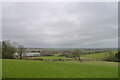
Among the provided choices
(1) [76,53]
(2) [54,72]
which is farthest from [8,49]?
(2) [54,72]

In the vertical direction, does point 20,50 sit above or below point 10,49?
below

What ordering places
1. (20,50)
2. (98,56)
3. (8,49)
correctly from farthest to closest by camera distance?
1. (20,50)
2. (98,56)
3. (8,49)

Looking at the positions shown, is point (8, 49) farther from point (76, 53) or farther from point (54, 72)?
point (54, 72)

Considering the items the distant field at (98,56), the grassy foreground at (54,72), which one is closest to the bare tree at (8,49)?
the grassy foreground at (54,72)

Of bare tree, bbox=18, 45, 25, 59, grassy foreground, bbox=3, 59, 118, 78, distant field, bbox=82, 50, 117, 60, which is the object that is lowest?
distant field, bbox=82, 50, 117, 60

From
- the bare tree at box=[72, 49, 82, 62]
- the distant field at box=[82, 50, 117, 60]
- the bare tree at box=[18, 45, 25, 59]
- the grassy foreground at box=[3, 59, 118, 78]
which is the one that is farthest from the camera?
the bare tree at box=[18, 45, 25, 59]

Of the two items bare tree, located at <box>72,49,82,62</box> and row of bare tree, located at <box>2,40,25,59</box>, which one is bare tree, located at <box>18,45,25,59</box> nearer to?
row of bare tree, located at <box>2,40,25,59</box>

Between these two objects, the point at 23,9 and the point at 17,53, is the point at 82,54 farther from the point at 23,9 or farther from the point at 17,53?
the point at 23,9

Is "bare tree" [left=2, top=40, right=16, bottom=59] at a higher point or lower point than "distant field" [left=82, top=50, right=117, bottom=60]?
higher

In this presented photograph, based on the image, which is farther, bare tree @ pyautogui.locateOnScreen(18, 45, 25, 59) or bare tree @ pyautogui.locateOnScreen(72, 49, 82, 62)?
bare tree @ pyautogui.locateOnScreen(18, 45, 25, 59)

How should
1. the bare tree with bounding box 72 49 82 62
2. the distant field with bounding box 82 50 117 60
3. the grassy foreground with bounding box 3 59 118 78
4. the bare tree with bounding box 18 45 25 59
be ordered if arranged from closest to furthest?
the grassy foreground with bounding box 3 59 118 78 < the distant field with bounding box 82 50 117 60 < the bare tree with bounding box 72 49 82 62 < the bare tree with bounding box 18 45 25 59

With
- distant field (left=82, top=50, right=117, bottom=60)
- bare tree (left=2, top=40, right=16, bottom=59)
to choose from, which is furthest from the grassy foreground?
bare tree (left=2, top=40, right=16, bottom=59)

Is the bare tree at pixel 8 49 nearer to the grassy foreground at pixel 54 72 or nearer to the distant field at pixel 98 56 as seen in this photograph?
the grassy foreground at pixel 54 72

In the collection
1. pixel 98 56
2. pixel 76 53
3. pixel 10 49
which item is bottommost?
pixel 98 56
